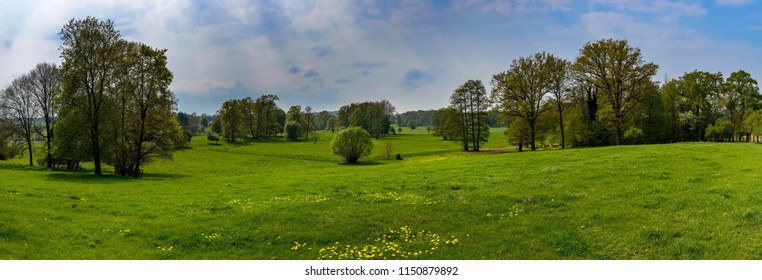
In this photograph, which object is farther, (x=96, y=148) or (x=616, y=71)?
(x=616, y=71)

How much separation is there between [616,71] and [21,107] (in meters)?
73.0

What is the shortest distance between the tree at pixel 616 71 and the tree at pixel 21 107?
67588 millimetres

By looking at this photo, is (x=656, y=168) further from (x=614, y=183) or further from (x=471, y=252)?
(x=471, y=252)

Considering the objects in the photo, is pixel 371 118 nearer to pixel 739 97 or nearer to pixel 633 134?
pixel 633 134

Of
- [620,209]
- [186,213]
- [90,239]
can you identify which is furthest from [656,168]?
[90,239]

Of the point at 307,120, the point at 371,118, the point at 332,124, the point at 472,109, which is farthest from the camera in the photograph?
the point at 332,124

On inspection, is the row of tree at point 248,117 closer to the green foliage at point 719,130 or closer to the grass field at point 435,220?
the grass field at point 435,220

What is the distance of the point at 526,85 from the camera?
54.2m

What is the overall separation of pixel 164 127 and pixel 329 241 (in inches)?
1395

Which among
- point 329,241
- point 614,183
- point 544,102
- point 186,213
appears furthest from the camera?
point 544,102

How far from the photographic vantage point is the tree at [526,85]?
5378cm

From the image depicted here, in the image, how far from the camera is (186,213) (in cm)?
1666

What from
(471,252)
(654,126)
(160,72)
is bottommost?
(471,252)

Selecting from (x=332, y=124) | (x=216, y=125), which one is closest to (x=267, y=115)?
(x=216, y=125)
